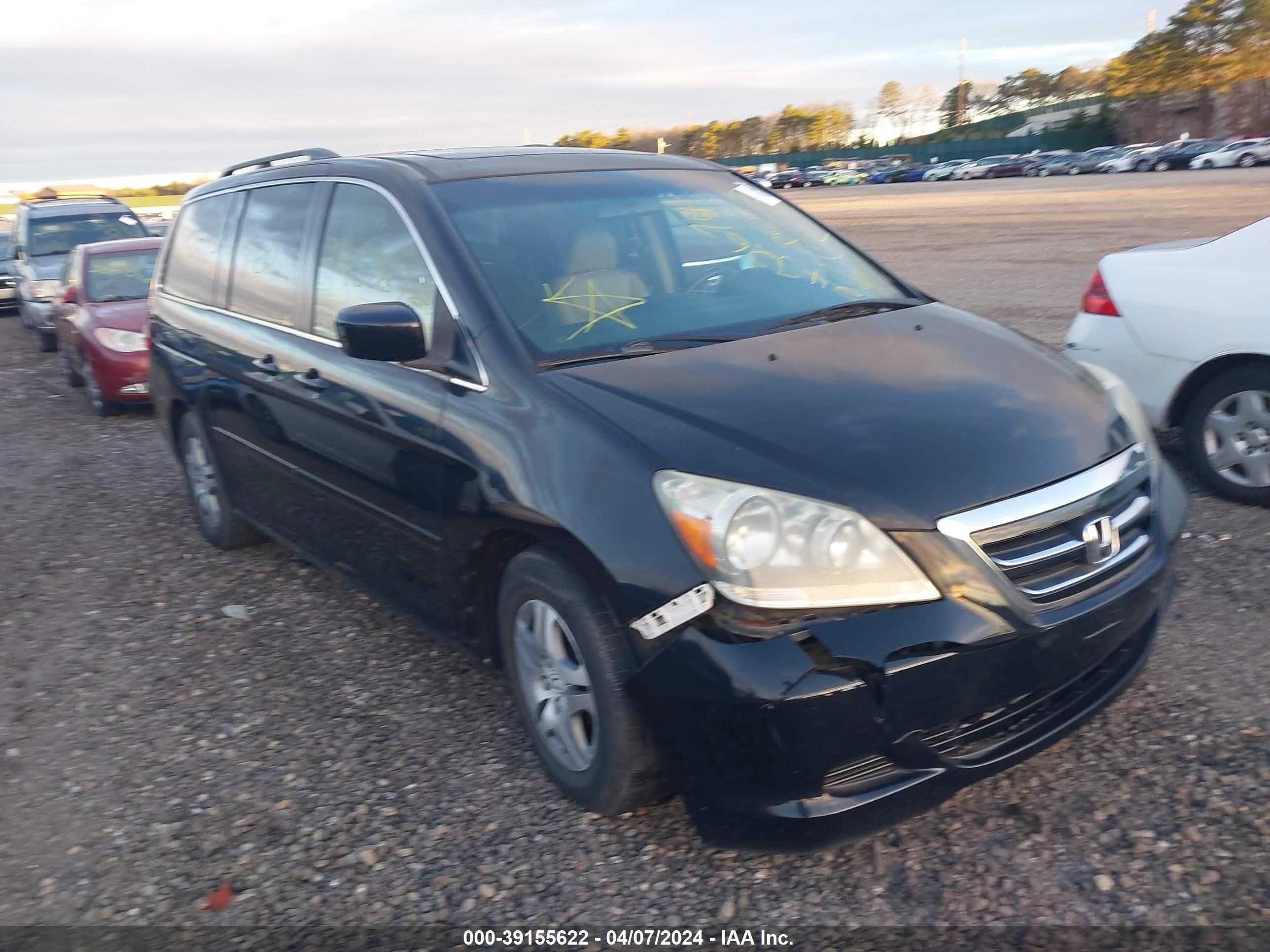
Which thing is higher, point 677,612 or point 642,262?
point 642,262

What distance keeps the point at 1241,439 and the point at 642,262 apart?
3.03 meters

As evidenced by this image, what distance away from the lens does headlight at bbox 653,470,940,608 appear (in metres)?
2.69

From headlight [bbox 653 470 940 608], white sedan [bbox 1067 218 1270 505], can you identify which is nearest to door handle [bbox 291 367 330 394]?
headlight [bbox 653 470 940 608]

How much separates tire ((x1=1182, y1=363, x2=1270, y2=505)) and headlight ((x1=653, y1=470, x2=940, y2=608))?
3.24 meters

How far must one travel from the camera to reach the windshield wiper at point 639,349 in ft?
11.1

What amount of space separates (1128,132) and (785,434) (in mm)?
87004

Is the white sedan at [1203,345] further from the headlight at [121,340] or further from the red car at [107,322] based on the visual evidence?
the headlight at [121,340]

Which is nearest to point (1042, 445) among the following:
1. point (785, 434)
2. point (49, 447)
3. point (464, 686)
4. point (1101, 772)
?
point (785, 434)

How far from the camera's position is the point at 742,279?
4.07m

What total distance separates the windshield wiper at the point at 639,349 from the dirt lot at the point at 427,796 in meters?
1.25

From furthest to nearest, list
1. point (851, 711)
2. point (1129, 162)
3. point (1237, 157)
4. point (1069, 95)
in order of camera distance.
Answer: point (1069, 95), point (1129, 162), point (1237, 157), point (851, 711)

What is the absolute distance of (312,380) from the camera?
4207 mm

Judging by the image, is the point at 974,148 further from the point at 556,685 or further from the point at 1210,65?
the point at 556,685

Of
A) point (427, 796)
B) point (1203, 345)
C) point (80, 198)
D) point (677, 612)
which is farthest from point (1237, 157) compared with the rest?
point (677, 612)
